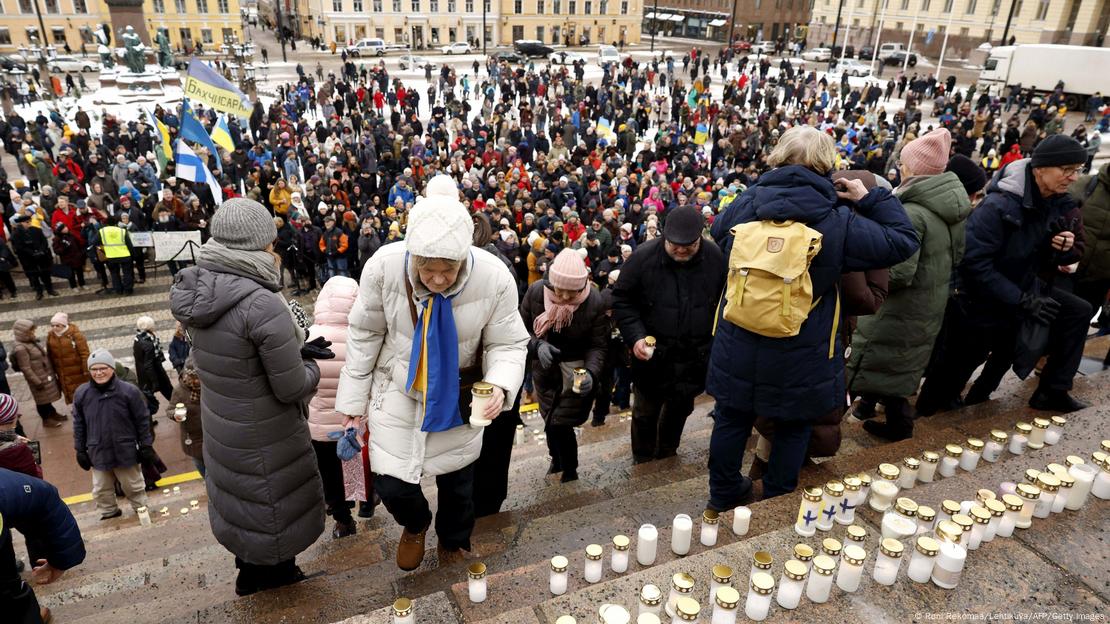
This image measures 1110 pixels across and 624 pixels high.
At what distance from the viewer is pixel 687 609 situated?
2.27 m

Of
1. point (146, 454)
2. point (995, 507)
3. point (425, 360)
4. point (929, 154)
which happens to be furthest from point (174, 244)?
point (995, 507)

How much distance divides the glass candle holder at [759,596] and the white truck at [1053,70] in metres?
38.5

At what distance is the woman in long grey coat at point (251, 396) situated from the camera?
2.71 meters

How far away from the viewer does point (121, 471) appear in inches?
218

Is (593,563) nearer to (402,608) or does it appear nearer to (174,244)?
(402,608)

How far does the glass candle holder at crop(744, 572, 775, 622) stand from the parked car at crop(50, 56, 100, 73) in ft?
160

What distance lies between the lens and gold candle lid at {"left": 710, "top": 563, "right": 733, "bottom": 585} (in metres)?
2.46

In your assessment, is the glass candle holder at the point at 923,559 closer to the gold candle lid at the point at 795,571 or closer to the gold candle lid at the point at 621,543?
the gold candle lid at the point at 795,571

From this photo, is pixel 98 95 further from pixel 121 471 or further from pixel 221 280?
pixel 221 280

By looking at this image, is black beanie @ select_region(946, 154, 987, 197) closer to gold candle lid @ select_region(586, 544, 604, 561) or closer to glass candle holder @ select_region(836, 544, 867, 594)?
glass candle holder @ select_region(836, 544, 867, 594)

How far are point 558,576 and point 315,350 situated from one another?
1.47 m

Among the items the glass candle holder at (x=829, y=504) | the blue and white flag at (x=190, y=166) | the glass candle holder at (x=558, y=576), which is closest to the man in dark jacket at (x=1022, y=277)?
the glass candle holder at (x=829, y=504)

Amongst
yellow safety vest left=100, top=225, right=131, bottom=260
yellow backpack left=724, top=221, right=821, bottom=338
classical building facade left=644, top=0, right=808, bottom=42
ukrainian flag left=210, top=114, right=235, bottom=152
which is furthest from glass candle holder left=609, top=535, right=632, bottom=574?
classical building facade left=644, top=0, right=808, bottom=42

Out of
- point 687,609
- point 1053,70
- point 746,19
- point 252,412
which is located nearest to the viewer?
point 687,609
